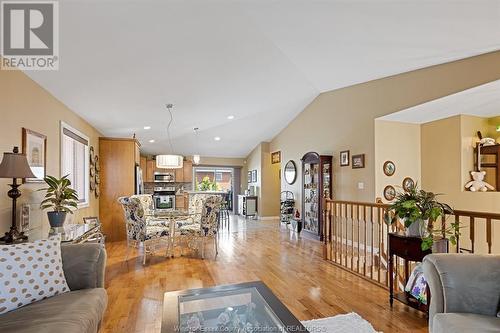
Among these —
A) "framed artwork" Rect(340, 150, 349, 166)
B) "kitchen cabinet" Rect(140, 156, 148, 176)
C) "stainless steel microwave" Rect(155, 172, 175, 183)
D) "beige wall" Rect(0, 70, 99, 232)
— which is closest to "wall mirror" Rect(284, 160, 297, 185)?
"framed artwork" Rect(340, 150, 349, 166)

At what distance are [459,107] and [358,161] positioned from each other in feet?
5.90

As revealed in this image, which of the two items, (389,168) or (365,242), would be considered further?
(389,168)

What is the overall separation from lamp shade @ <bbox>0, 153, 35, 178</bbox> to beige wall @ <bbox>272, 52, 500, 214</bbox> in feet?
16.2

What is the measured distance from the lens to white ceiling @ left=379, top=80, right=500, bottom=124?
12.6 ft

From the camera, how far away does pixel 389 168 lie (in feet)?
16.9

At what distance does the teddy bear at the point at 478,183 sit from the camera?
503cm

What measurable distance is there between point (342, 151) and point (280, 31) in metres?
3.25

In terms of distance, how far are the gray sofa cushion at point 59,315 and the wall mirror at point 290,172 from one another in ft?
20.7

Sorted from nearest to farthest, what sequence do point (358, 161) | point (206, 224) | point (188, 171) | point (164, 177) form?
point (206, 224)
point (358, 161)
point (164, 177)
point (188, 171)

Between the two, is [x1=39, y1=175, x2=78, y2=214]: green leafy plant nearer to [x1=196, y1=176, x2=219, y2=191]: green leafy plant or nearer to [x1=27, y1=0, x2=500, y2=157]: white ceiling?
[x1=27, y1=0, x2=500, y2=157]: white ceiling

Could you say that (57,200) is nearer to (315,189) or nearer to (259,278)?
(259,278)

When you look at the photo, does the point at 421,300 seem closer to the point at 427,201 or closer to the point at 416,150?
the point at 427,201

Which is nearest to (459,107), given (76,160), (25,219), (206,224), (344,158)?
(344,158)

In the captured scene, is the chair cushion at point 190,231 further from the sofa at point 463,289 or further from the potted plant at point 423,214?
the sofa at point 463,289
